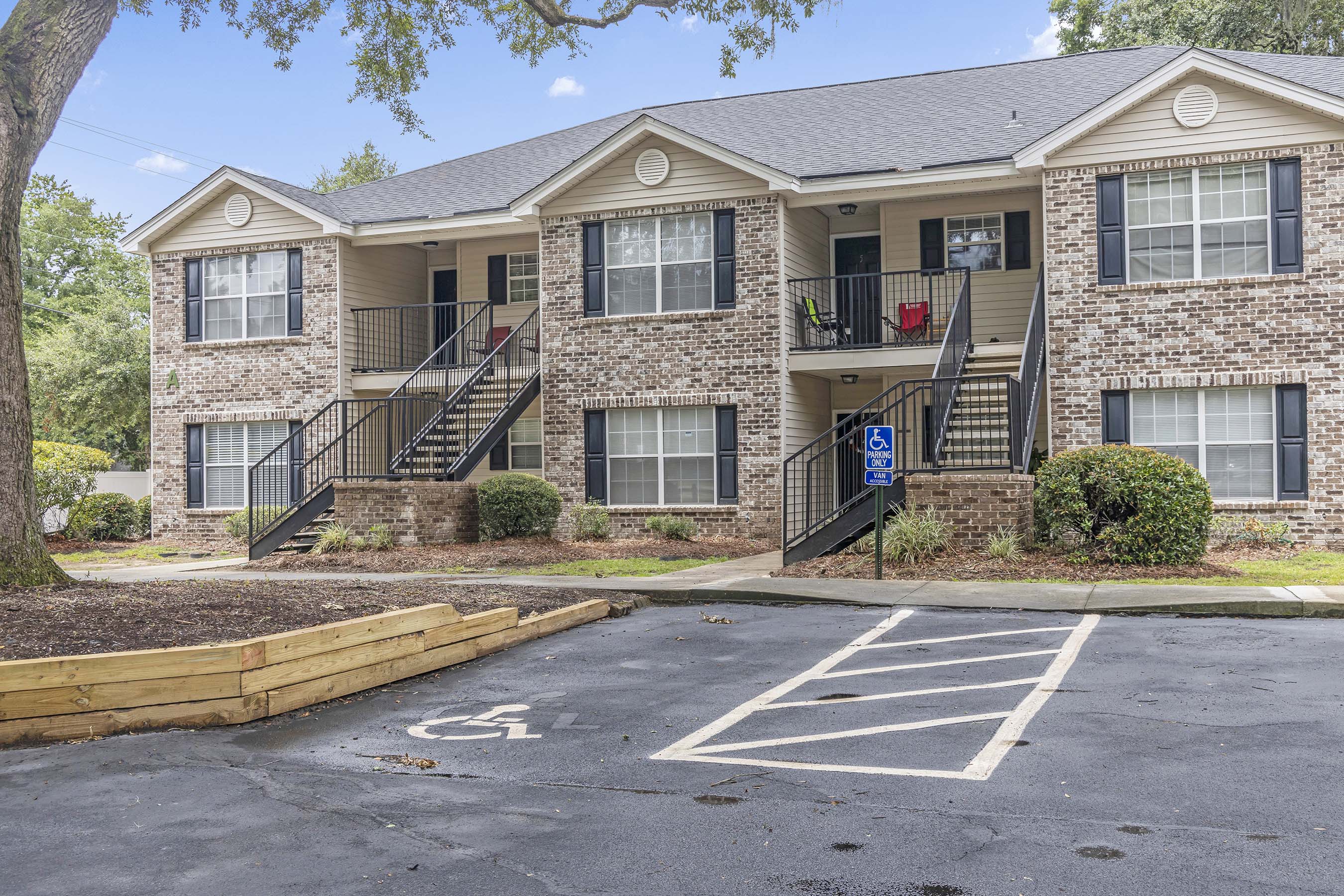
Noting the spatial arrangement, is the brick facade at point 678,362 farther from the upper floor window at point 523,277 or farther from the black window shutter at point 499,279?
the black window shutter at point 499,279

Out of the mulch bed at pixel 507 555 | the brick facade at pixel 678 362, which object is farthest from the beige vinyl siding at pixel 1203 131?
the mulch bed at pixel 507 555

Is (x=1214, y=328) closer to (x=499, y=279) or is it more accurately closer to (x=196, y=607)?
(x=499, y=279)

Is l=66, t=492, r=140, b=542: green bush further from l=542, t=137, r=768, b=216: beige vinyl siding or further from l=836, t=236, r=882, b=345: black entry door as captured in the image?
l=836, t=236, r=882, b=345: black entry door

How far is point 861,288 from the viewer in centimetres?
2058

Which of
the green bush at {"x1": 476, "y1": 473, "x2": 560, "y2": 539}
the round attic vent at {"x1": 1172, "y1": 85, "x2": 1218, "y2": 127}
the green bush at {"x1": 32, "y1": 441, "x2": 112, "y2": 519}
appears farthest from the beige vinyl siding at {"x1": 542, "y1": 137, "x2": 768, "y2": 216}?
the green bush at {"x1": 32, "y1": 441, "x2": 112, "y2": 519}

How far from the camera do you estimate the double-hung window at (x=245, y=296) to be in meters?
22.0

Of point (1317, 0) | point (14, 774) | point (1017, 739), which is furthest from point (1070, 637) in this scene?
point (1317, 0)

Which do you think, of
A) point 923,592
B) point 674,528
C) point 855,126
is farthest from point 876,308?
point 923,592

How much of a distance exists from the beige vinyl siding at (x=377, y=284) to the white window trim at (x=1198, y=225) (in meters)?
13.3

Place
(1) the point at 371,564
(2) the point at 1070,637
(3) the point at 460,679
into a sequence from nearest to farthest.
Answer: (3) the point at 460,679 → (2) the point at 1070,637 → (1) the point at 371,564

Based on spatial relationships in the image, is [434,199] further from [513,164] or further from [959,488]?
[959,488]

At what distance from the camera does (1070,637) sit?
30.1ft

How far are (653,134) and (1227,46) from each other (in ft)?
56.7

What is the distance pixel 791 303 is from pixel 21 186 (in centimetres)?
1184
